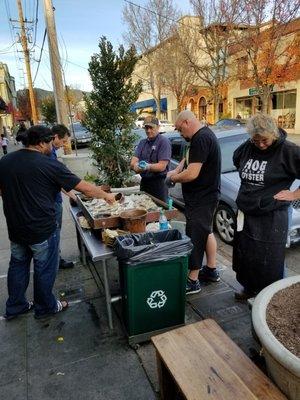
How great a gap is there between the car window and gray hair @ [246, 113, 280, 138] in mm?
2805

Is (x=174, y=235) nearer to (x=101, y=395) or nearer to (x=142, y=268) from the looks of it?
(x=142, y=268)

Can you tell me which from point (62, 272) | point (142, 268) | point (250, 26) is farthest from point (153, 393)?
point (250, 26)

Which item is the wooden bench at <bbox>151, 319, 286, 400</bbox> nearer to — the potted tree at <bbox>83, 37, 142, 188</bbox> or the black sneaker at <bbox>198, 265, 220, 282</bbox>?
the black sneaker at <bbox>198, 265, 220, 282</bbox>

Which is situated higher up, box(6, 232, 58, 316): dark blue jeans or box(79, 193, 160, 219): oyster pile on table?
box(79, 193, 160, 219): oyster pile on table

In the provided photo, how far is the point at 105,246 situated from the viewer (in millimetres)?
2914

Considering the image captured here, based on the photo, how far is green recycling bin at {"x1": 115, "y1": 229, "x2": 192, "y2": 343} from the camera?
2.53m

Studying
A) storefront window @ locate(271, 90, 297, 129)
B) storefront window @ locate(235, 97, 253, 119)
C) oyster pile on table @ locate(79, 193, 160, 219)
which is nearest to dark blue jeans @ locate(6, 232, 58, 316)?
oyster pile on table @ locate(79, 193, 160, 219)

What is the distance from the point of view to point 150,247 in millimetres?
2510

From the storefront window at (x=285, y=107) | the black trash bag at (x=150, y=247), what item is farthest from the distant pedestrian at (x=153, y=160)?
the storefront window at (x=285, y=107)

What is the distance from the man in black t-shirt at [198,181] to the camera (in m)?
3.07

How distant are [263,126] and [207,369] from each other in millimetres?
1758

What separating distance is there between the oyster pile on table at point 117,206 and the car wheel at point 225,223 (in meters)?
1.54

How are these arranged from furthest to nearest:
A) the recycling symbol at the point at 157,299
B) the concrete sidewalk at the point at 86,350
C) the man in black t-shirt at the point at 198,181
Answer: the man in black t-shirt at the point at 198,181, the recycling symbol at the point at 157,299, the concrete sidewalk at the point at 86,350

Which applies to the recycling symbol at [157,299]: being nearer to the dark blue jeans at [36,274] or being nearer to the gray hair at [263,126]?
the dark blue jeans at [36,274]
